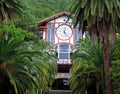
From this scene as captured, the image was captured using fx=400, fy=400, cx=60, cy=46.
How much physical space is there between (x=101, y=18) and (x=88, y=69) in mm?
7874

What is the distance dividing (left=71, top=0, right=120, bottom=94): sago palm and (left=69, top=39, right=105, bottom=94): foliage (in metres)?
3.61

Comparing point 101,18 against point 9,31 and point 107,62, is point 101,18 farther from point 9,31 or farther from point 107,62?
point 9,31

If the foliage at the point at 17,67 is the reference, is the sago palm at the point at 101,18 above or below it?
above

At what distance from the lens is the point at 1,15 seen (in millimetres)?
37844

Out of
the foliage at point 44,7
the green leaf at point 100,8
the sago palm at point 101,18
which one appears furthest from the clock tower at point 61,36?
the green leaf at point 100,8

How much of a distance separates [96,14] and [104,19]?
88 centimetres

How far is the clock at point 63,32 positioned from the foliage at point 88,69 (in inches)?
942

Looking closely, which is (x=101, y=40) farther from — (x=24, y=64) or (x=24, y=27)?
(x=24, y=27)

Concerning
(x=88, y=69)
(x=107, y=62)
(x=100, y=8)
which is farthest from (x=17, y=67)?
(x=88, y=69)

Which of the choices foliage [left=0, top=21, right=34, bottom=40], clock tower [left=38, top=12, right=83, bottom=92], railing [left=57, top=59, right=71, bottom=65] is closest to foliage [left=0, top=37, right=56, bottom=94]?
foliage [left=0, top=21, right=34, bottom=40]

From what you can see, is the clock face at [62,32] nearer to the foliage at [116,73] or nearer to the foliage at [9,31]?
the foliage at [9,31]

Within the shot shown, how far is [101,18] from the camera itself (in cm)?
3472

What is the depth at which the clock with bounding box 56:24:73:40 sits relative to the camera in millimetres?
71625

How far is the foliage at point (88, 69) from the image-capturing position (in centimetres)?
3947
